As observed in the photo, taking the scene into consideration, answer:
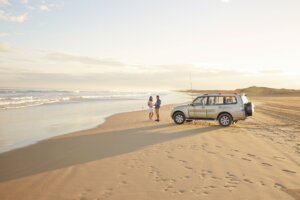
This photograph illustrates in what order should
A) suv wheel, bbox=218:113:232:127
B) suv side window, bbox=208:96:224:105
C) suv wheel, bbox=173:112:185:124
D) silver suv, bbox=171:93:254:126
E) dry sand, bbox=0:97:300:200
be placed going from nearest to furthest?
dry sand, bbox=0:97:300:200
silver suv, bbox=171:93:254:126
suv wheel, bbox=218:113:232:127
suv side window, bbox=208:96:224:105
suv wheel, bbox=173:112:185:124

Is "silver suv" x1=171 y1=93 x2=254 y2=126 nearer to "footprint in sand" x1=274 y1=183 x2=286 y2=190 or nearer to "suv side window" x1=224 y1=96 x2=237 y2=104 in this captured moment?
"suv side window" x1=224 y1=96 x2=237 y2=104

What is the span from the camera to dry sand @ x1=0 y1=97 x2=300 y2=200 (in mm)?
7367

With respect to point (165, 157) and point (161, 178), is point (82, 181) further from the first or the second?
point (165, 157)

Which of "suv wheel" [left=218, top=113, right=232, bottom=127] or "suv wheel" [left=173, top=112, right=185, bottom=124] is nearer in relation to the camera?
"suv wheel" [left=218, top=113, right=232, bottom=127]

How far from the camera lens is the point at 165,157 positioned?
35.2 feet

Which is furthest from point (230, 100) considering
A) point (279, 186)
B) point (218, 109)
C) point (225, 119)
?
point (279, 186)

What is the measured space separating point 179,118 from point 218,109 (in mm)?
2468

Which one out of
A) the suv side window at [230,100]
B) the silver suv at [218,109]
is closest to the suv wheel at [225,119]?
the silver suv at [218,109]

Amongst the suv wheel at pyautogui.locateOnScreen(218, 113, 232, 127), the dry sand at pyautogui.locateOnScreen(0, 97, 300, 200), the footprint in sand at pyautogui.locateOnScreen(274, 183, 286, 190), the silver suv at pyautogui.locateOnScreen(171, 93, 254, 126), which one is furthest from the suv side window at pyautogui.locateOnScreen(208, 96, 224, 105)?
the footprint in sand at pyautogui.locateOnScreen(274, 183, 286, 190)

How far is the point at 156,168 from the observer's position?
9375 mm

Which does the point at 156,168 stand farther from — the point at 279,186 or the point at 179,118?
the point at 179,118

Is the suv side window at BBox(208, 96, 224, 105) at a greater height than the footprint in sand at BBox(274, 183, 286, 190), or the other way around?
the suv side window at BBox(208, 96, 224, 105)

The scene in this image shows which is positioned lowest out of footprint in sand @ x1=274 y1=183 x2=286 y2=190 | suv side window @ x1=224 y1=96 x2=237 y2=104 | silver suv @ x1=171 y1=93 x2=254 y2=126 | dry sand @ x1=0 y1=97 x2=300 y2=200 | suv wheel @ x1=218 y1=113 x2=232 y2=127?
footprint in sand @ x1=274 y1=183 x2=286 y2=190

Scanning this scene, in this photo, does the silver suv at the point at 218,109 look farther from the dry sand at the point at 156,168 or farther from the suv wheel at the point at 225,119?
the dry sand at the point at 156,168
